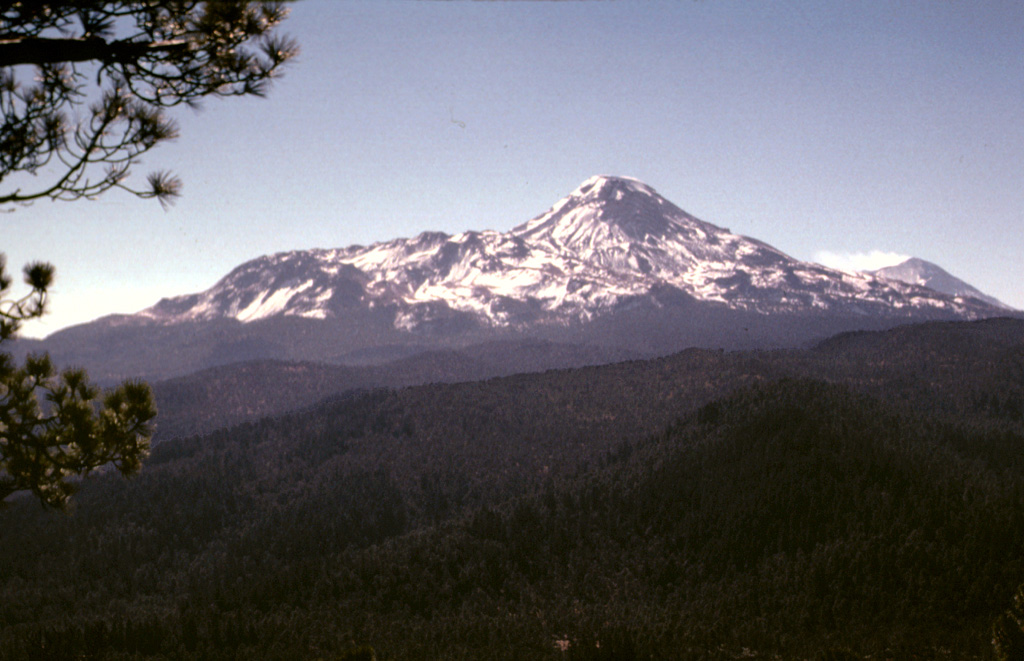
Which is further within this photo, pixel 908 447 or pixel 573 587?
pixel 908 447

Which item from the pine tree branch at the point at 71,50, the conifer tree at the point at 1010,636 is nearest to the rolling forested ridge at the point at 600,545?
the conifer tree at the point at 1010,636

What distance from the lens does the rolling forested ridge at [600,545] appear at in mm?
69875

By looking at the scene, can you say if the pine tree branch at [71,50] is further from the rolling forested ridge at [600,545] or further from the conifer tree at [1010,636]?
the conifer tree at [1010,636]

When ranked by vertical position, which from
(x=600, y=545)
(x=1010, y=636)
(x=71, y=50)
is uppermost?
(x=71, y=50)

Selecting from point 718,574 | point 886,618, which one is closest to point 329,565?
point 718,574

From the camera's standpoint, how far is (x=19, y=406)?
54.1ft

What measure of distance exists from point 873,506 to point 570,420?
10032 cm

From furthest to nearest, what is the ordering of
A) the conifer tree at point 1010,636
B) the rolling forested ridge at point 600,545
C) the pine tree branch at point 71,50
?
1. the rolling forested ridge at point 600,545
2. the conifer tree at point 1010,636
3. the pine tree branch at point 71,50

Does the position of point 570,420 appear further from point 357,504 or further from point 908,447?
point 908,447

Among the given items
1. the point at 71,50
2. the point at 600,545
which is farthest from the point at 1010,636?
the point at 600,545

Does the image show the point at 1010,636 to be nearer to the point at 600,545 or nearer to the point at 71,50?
the point at 71,50

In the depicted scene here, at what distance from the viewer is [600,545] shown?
102438 mm

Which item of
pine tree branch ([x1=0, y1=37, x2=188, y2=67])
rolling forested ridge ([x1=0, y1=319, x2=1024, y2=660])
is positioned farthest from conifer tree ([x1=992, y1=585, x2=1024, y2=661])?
pine tree branch ([x1=0, y1=37, x2=188, y2=67])

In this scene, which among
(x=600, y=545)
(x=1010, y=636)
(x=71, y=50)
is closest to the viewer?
(x=71, y=50)
